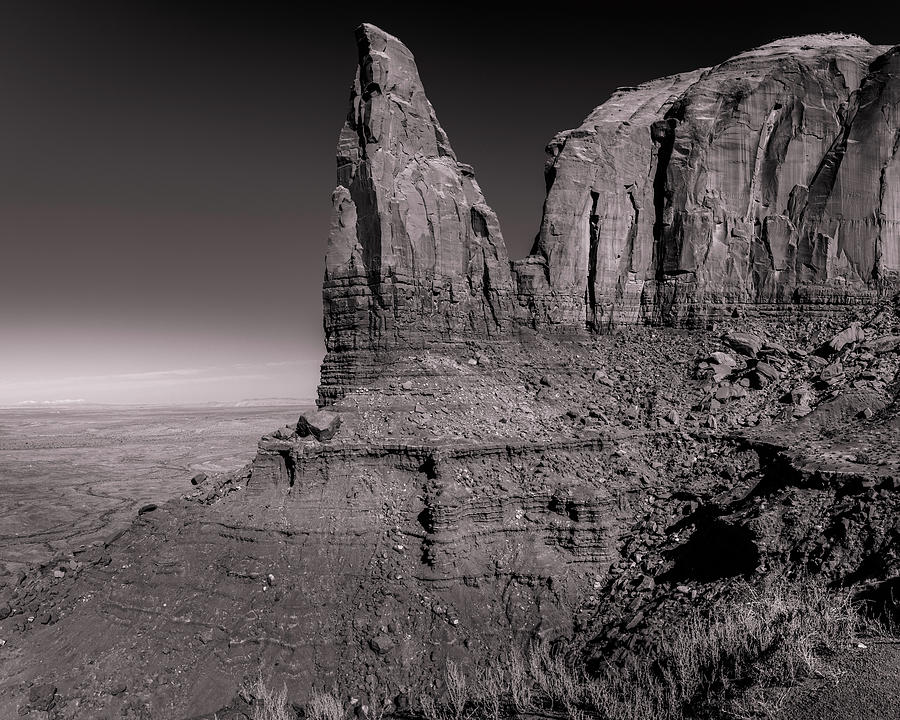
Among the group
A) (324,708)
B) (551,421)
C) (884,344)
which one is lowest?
(324,708)

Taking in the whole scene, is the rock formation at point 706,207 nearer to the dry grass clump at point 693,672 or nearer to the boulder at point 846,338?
the boulder at point 846,338

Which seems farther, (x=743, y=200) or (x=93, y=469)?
(x=93, y=469)

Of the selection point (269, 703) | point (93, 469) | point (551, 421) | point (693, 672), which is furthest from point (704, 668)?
point (93, 469)

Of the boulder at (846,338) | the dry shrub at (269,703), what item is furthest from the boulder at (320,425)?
the boulder at (846,338)

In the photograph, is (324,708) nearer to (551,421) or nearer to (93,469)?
(551,421)

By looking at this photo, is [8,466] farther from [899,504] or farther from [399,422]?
[899,504]

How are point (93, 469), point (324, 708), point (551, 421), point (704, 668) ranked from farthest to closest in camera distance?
1. point (93, 469)
2. point (551, 421)
3. point (324, 708)
4. point (704, 668)

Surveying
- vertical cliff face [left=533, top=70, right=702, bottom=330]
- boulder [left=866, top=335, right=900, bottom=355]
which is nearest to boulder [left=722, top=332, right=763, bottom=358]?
boulder [left=866, top=335, right=900, bottom=355]

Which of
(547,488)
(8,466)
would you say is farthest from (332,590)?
(8,466)
